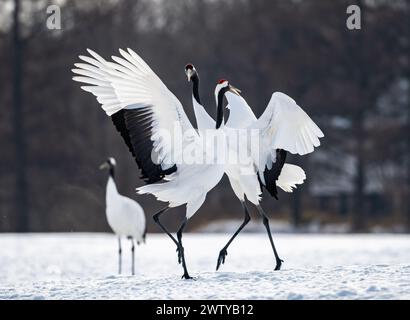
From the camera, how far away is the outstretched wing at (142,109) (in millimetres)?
8828

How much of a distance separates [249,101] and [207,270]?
18.2 metres

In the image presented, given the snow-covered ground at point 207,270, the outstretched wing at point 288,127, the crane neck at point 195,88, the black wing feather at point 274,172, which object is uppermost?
the crane neck at point 195,88

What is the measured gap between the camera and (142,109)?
891 cm

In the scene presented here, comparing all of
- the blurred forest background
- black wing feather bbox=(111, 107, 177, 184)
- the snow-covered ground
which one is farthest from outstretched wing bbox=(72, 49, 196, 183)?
the blurred forest background

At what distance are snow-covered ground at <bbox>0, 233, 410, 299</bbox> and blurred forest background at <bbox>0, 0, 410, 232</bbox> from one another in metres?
7.44

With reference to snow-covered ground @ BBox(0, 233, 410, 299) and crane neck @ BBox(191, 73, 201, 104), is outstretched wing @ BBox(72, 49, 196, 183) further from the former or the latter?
snow-covered ground @ BBox(0, 233, 410, 299)

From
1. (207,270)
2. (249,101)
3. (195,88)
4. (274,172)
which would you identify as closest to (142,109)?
(195,88)

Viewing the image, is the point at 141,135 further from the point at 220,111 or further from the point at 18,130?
the point at 18,130

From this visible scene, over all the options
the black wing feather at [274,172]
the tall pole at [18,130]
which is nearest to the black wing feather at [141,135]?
the black wing feather at [274,172]

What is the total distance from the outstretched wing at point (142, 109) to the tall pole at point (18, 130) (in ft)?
65.8

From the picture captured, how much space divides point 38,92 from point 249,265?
17.2 m

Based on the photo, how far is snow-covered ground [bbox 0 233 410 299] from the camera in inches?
304

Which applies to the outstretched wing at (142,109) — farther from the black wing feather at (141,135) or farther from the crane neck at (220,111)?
the crane neck at (220,111)
